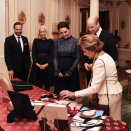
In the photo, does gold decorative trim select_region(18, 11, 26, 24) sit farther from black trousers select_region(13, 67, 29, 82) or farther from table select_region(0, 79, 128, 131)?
table select_region(0, 79, 128, 131)

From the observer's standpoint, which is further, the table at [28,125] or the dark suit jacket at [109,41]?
the dark suit jacket at [109,41]

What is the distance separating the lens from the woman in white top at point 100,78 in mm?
1785

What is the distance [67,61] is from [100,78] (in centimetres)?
151

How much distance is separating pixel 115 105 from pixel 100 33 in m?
1.32

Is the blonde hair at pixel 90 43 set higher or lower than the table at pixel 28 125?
higher

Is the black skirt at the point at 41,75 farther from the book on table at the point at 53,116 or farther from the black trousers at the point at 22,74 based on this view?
the book on table at the point at 53,116

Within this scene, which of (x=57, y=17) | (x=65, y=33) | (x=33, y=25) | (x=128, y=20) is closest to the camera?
(x=65, y=33)

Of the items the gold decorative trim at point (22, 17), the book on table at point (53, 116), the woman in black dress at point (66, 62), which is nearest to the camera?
the book on table at point (53, 116)

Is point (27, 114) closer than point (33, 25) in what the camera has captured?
Yes

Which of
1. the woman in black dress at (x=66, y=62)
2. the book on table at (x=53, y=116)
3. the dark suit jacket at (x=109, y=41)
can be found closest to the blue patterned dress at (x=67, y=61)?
the woman in black dress at (x=66, y=62)

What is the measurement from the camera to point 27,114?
158 centimetres

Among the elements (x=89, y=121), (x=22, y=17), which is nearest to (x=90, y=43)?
(x=89, y=121)

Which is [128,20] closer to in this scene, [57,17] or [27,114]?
[57,17]

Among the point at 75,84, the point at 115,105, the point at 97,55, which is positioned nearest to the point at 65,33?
the point at 75,84
